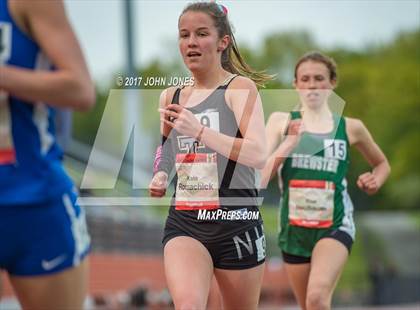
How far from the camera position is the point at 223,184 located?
5.61 m

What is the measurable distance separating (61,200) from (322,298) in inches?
133

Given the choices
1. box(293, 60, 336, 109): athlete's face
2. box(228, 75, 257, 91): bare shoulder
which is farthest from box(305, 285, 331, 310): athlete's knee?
box(228, 75, 257, 91): bare shoulder

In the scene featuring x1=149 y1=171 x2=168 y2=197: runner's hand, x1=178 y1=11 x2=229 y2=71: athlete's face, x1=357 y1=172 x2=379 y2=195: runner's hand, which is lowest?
x1=357 y1=172 x2=379 y2=195: runner's hand

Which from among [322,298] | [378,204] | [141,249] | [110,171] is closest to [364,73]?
[378,204]

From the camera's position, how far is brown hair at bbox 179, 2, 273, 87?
564cm

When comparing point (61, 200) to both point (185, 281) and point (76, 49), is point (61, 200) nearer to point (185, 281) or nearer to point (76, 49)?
point (76, 49)

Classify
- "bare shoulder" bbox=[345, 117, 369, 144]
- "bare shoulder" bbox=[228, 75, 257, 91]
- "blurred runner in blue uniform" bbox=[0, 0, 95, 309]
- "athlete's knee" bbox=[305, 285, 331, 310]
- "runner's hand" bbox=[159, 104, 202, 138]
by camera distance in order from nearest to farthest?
"blurred runner in blue uniform" bbox=[0, 0, 95, 309]
"runner's hand" bbox=[159, 104, 202, 138]
"bare shoulder" bbox=[228, 75, 257, 91]
"athlete's knee" bbox=[305, 285, 331, 310]
"bare shoulder" bbox=[345, 117, 369, 144]

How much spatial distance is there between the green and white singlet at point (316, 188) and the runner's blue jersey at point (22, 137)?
3.72 m

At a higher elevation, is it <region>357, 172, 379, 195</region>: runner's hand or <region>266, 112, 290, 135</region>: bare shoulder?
<region>266, 112, 290, 135</region>: bare shoulder

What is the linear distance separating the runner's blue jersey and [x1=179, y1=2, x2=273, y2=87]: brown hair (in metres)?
2.14

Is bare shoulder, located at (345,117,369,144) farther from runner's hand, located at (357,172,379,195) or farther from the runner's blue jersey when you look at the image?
the runner's blue jersey

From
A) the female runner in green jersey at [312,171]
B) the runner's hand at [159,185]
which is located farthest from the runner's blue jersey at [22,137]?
the female runner in green jersey at [312,171]

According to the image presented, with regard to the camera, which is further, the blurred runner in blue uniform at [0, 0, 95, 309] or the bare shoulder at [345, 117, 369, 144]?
the bare shoulder at [345, 117, 369, 144]

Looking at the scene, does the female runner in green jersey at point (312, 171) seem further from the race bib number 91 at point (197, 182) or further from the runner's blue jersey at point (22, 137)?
the runner's blue jersey at point (22, 137)
